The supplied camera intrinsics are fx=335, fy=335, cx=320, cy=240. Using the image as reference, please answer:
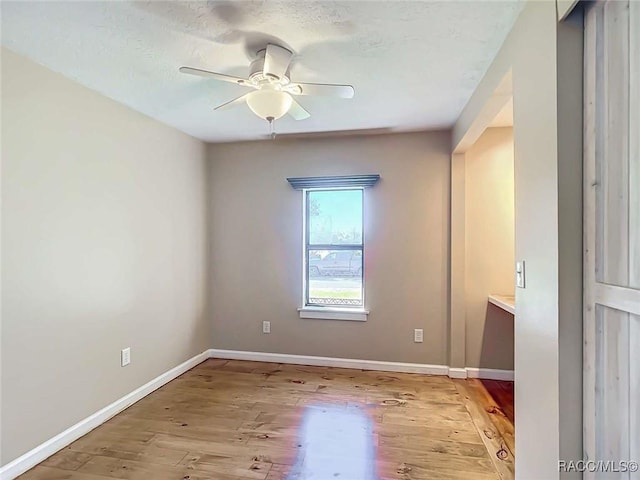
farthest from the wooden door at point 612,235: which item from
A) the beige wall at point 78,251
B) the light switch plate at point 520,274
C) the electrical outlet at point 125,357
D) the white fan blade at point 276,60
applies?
the electrical outlet at point 125,357

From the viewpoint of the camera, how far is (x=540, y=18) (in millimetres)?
1317

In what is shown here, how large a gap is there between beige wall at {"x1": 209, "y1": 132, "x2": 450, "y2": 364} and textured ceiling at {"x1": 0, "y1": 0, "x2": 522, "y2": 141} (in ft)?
2.83

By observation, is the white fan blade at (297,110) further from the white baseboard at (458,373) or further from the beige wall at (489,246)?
the white baseboard at (458,373)

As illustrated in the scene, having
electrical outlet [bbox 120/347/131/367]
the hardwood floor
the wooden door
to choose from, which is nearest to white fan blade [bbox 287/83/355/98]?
the wooden door

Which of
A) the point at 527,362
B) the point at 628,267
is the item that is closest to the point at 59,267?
the point at 527,362

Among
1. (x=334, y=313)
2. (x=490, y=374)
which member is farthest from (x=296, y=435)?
(x=490, y=374)

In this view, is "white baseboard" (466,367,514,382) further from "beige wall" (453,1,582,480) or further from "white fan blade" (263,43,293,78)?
"white fan blade" (263,43,293,78)

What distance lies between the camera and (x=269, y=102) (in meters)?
1.93

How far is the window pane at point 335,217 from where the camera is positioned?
3.53m

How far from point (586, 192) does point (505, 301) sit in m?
1.87

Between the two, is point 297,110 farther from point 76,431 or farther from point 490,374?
point 490,374

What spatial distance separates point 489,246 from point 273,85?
2.47 m

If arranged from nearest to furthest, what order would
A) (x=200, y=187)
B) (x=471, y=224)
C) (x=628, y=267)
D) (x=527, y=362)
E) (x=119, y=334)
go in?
(x=628, y=267) → (x=527, y=362) → (x=119, y=334) → (x=471, y=224) → (x=200, y=187)

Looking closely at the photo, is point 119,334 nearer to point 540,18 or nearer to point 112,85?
point 112,85
